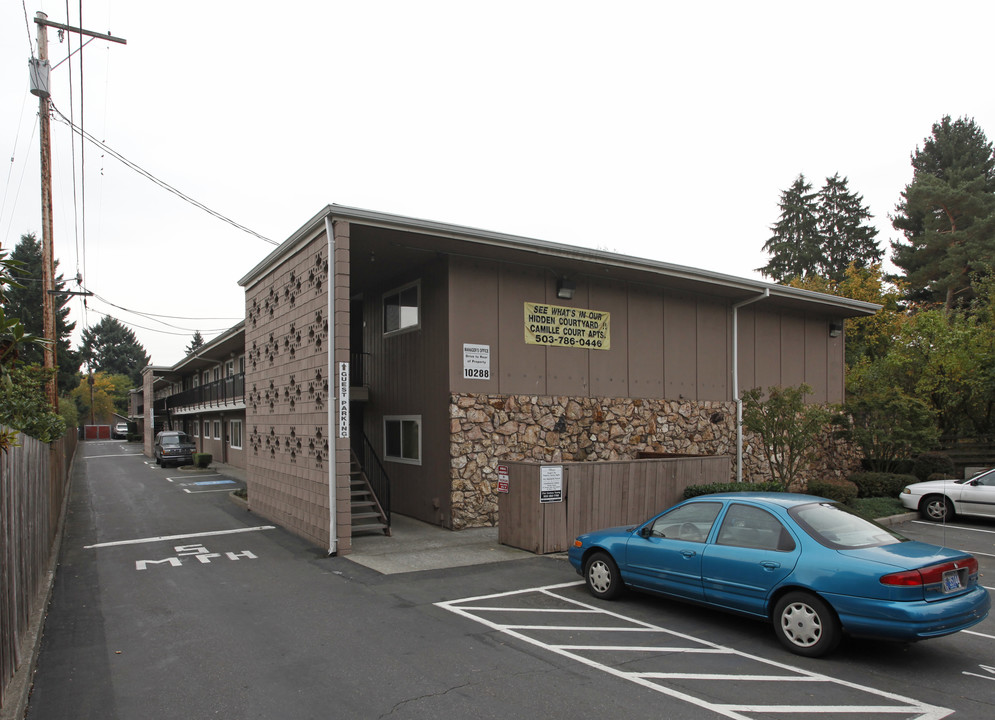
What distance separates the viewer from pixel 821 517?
254 inches

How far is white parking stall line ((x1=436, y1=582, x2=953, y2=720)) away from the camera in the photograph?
488cm

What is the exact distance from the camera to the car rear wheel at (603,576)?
773 cm

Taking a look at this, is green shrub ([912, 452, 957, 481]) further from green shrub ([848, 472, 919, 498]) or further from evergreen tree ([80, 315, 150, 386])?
evergreen tree ([80, 315, 150, 386])

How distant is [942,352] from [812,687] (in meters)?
20.3

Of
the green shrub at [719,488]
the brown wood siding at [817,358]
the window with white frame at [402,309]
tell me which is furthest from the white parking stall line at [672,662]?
the brown wood siding at [817,358]

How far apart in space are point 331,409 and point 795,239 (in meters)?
47.6

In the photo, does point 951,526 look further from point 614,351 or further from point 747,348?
point 614,351

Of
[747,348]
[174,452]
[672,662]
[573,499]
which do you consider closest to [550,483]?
[573,499]

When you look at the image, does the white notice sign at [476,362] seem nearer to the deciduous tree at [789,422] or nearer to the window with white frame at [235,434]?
the deciduous tree at [789,422]

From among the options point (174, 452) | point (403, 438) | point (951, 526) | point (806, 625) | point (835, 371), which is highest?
point (835, 371)

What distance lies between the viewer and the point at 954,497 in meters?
14.2

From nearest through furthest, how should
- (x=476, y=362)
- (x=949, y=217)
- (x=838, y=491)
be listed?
(x=476, y=362), (x=838, y=491), (x=949, y=217)

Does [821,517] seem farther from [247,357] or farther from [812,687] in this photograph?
[247,357]

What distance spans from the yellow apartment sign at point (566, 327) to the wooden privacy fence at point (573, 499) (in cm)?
376
